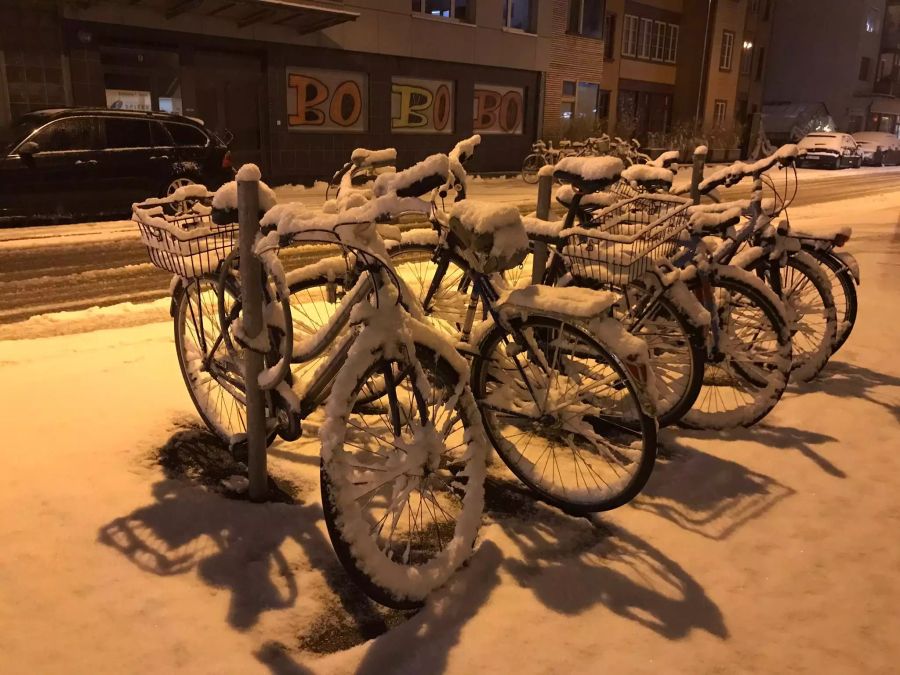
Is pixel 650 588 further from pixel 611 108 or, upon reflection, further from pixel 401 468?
pixel 611 108

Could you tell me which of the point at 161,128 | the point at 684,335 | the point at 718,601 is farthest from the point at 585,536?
the point at 161,128

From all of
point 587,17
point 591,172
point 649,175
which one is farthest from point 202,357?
point 587,17

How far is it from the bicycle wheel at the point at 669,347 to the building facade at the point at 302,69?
581 inches

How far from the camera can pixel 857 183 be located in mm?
24500

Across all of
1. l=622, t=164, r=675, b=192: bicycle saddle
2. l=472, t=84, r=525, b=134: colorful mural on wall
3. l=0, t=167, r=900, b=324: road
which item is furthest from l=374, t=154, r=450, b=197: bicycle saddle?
l=472, t=84, r=525, b=134: colorful mural on wall

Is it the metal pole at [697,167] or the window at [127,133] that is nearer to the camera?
the metal pole at [697,167]

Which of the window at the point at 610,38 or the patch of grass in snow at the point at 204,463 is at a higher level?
the window at the point at 610,38

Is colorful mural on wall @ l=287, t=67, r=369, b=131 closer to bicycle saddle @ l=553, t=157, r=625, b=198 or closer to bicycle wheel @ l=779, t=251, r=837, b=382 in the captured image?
bicycle wheel @ l=779, t=251, r=837, b=382

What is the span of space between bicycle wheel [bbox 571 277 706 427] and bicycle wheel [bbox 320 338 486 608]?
4.22 feet

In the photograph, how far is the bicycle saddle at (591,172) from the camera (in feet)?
10.9

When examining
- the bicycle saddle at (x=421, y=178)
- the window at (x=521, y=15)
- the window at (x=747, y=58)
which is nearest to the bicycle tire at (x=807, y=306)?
the bicycle saddle at (x=421, y=178)

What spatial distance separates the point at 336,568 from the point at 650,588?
1219 millimetres

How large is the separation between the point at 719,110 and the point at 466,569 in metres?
39.2

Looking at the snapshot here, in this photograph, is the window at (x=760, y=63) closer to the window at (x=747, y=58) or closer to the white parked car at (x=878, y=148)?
the window at (x=747, y=58)
